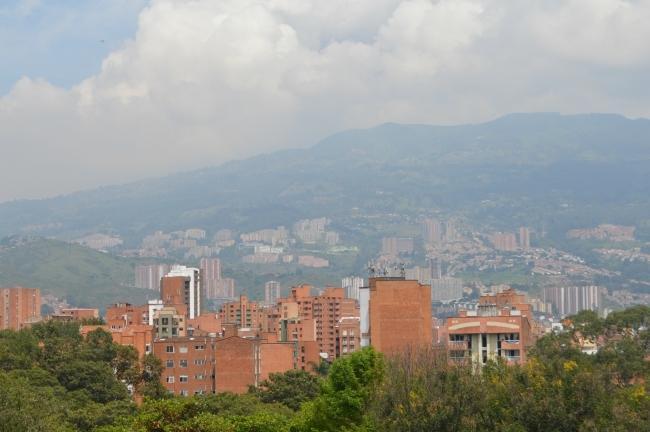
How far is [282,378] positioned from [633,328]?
1702 centimetres

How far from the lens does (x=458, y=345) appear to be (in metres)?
52.2

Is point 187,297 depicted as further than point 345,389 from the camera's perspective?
Yes

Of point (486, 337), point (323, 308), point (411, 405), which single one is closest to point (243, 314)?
point (323, 308)

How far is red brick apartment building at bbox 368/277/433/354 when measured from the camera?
52.0 meters

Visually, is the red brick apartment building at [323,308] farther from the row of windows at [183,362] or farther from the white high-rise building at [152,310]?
the row of windows at [183,362]

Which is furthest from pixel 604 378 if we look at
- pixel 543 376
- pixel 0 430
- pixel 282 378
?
pixel 282 378

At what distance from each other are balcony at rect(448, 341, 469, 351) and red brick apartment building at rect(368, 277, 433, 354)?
0.86 meters

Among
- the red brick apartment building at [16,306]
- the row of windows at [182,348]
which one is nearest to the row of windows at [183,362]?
the row of windows at [182,348]

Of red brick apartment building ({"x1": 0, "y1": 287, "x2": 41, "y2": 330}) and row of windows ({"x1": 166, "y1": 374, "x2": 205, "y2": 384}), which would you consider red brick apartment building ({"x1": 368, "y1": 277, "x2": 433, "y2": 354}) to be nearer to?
row of windows ({"x1": 166, "y1": 374, "x2": 205, "y2": 384})

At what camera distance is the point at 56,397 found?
4619 centimetres

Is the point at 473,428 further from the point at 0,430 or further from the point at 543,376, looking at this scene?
the point at 0,430

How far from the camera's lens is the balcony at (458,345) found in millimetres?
51947

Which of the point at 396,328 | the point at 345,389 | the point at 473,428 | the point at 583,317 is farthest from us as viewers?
the point at 583,317

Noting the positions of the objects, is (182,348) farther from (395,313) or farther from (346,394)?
(346,394)
